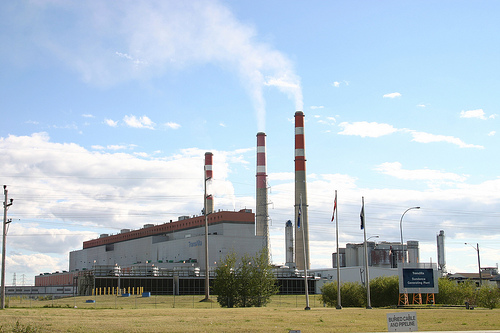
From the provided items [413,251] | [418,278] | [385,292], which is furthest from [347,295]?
[413,251]

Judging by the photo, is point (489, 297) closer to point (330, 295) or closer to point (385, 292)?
point (385, 292)

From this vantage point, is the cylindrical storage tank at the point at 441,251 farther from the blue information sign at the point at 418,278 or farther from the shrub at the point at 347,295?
the blue information sign at the point at 418,278

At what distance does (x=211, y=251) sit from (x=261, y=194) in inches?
571

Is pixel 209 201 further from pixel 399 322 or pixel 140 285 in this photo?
pixel 399 322

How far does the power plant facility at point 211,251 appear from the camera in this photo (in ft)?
276

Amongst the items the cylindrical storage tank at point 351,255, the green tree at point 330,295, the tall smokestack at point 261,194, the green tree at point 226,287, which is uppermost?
the tall smokestack at point 261,194

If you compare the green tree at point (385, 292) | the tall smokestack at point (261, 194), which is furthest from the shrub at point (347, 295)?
the tall smokestack at point (261, 194)

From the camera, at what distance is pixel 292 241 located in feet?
387

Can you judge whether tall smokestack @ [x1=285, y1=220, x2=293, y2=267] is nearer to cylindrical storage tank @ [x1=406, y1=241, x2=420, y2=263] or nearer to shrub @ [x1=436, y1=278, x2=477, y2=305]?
cylindrical storage tank @ [x1=406, y1=241, x2=420, y2=263]

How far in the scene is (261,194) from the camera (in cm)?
10550

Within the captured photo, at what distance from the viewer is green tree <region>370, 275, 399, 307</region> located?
61.2 meters

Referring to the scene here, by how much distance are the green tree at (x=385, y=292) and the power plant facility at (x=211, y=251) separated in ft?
33.4

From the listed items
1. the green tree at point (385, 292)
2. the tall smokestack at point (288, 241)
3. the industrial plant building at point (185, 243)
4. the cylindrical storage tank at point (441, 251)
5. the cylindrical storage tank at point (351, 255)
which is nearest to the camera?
the green tree at point (385, 292)

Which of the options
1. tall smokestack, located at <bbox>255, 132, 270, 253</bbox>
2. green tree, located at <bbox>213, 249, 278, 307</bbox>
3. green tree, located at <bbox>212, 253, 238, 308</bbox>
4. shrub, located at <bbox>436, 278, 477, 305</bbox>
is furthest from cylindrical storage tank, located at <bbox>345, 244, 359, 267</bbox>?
green tree, located at <bbox>212, 253, 238, 308</bbox>
